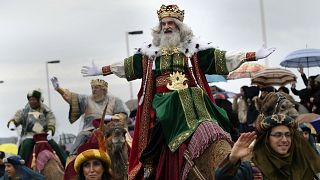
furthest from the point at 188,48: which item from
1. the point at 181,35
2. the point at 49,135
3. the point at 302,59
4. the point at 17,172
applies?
the point at 302,59

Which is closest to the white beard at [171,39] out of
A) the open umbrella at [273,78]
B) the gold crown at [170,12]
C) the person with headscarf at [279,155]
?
the gold crown at [170,12]

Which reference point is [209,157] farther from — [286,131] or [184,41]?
[184,41]

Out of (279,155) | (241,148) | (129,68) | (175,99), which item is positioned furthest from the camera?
(129,68)

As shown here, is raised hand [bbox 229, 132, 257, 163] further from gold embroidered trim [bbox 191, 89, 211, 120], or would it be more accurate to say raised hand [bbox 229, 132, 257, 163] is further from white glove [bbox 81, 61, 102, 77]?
white glove [bbox 81, 61, 102, 77]

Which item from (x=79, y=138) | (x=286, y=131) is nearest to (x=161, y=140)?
(x=286, y=131)

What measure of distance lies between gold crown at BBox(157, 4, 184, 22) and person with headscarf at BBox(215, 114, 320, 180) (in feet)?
10.7

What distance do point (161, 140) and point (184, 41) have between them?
1.41 m

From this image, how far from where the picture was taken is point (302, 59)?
16.0 meters

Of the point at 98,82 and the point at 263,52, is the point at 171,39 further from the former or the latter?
the point at 98,82

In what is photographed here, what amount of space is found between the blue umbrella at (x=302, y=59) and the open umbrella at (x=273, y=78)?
1944mm

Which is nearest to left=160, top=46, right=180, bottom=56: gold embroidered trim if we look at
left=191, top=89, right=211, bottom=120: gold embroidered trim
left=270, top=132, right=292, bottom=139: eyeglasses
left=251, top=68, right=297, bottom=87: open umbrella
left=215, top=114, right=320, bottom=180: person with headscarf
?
left=191, top=89, right=211, bottom=120: gold embroidered trim

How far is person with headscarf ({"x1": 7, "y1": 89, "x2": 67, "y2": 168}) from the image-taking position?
1224cm

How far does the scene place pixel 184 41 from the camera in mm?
8938

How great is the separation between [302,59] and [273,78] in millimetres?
2914
